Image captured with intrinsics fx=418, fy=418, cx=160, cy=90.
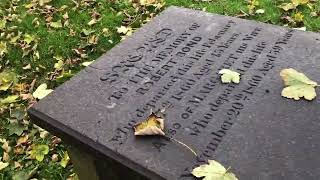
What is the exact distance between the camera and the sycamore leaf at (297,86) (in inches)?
78.9

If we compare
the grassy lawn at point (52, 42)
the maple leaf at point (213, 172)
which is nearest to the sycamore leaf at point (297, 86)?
the maple leaf at point (213, 172)

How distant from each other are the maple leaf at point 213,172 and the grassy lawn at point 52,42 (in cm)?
131

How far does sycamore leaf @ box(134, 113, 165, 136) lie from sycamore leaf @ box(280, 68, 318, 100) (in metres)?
0.63

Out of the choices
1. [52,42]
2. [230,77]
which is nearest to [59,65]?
[52,42]

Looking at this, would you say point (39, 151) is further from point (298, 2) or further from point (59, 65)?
point (298, 2)

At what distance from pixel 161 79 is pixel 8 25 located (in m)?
2.82

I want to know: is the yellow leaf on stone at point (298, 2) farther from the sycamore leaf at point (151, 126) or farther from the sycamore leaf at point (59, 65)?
the sycamore leaf at point (151, 126)

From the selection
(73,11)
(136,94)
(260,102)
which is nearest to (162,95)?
(136,94)

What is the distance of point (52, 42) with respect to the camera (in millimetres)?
4031

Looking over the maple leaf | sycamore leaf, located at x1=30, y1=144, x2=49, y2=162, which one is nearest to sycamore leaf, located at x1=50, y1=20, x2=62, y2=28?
sycamore leaf, located at x1=30, y1=144, x2=49, y2=162

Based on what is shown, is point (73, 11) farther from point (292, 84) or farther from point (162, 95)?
point (292, 84)

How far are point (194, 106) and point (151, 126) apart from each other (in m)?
0.27

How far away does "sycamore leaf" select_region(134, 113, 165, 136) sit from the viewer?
1853 mm

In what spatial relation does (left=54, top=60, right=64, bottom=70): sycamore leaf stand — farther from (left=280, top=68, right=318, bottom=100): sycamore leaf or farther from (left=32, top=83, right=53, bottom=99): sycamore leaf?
(left=280, top=68, right=318, bottom=100): sycamore leaf
